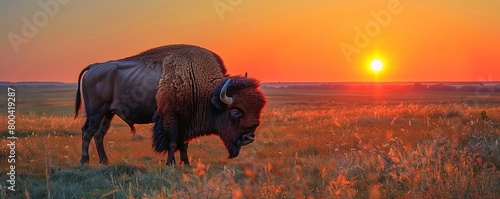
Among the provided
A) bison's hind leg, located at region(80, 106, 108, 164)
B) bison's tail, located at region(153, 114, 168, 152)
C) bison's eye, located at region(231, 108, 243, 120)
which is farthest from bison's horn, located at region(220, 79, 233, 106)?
bison's hind leg, located at region(80, 106, 108, 164)

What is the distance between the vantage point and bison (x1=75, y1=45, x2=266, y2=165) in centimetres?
968

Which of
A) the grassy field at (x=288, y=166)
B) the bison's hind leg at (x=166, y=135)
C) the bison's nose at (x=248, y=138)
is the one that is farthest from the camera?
the bison's hind leg at (x=166, y=135)

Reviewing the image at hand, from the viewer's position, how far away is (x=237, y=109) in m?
9.66

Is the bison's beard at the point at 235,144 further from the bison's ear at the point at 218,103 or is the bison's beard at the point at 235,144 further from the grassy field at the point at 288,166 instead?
the bison's ear at the point at 218,103

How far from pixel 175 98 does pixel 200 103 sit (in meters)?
0.54

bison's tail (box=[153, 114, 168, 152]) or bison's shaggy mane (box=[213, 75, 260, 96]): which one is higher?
bison's shaggy mane (box=[213, 75, 260, 96])

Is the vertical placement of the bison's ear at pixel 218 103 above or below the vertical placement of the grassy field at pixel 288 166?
above

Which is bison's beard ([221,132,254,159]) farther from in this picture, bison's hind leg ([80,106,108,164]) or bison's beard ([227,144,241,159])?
bison's hind leg ([80,106,108,164])

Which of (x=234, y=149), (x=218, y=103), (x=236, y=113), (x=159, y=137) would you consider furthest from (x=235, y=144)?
(x=159, y=137)

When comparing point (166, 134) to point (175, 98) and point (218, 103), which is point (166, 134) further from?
point (218, 103)

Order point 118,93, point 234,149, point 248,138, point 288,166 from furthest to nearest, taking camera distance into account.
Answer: point 118,93 → point 234,149 → point 248,138 → point 288,166

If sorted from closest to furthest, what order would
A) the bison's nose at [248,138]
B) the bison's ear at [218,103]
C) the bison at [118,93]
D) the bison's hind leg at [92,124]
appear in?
the bison's nose at [248,138], the bison's ear at [218,103], the bison at [118,93], the bison's hind leg at [92,124]

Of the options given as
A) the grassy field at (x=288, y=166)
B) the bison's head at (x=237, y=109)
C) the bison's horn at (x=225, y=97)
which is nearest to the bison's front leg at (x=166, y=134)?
the grassy field at (x=288, y=166)

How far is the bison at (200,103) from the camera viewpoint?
9.61 meters
